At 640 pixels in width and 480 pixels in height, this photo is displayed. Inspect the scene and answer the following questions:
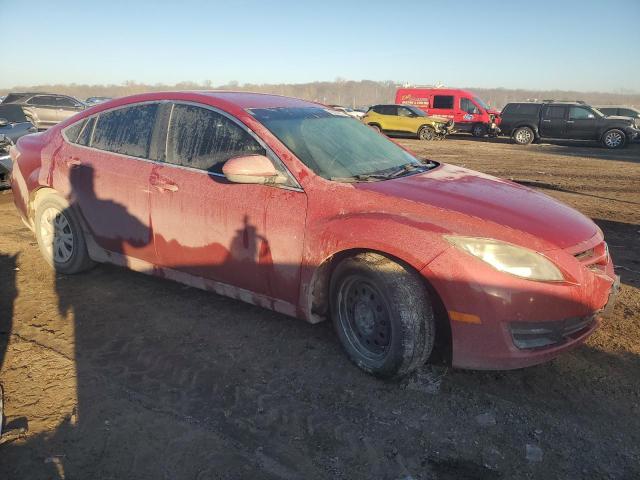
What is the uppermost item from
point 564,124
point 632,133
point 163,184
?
point 564,124

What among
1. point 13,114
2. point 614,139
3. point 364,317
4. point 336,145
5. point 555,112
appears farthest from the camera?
point 555,112

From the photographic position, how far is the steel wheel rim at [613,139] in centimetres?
1888

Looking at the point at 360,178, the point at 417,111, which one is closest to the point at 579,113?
the point at 417,111

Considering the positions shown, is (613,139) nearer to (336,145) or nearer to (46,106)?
(336,145)

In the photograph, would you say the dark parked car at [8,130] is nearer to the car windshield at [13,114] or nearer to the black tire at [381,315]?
the car windshield at [13,114]

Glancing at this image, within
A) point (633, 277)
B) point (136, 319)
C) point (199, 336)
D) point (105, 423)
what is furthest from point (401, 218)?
point (633, 277)

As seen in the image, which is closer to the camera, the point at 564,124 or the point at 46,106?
the point at 46,106

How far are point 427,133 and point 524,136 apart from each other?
4.16 metres

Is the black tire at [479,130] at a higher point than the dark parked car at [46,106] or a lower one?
lower

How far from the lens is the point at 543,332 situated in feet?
8.72

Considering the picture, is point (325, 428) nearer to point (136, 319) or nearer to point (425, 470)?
point (425, 470)

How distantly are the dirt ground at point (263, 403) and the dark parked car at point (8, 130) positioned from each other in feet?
15.0

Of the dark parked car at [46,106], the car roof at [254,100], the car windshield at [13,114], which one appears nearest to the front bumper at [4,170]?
the car windshield at [13,114]

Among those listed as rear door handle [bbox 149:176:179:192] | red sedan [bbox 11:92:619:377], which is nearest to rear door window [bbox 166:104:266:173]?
red sedan [bbox 11:92:619:377]
